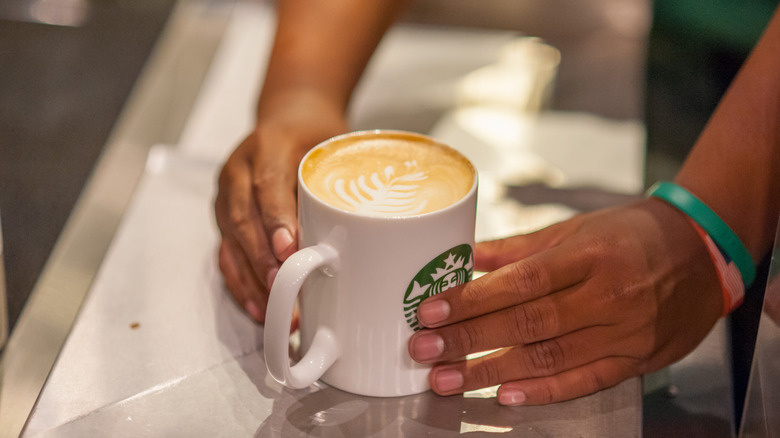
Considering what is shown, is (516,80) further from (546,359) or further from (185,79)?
(546,359)

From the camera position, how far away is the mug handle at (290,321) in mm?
530

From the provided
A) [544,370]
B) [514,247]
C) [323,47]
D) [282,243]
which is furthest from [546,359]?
[323,47]

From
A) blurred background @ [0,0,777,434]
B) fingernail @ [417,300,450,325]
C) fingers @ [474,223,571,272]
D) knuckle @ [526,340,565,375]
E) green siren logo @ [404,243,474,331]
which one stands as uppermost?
green siren logo @ [404,243,474,331]

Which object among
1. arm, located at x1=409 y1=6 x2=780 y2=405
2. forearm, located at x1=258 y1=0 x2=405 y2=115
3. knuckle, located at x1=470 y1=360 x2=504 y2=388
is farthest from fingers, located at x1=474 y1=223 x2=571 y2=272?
forearm, located at x1=258 y1=0 x2=405 y2=115

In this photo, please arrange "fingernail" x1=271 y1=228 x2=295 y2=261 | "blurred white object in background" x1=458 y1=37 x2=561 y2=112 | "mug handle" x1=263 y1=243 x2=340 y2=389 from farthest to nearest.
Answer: "blurred white object in background" x1=458 y1=37 x2=561 y2=112 → "fingernail" x1=271 y1=228 x2=295 y2=261 → "mug handle" x1=263 y1=243 x2=340 y2=389

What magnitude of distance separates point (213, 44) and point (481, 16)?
0.45 m

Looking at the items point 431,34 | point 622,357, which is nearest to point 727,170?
point 622,357

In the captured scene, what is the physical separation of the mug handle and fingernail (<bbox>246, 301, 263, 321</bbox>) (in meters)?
0.13

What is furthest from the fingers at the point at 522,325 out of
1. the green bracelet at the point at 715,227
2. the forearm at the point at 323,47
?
the forearm at the point at 323,47

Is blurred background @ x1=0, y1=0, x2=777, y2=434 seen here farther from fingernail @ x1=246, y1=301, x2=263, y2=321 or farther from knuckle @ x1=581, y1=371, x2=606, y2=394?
knuckle @ x1=581, y1=371, x2=606, y2=394

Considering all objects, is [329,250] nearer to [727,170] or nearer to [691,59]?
[727,170]

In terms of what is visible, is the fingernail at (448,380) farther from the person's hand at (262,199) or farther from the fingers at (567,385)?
the person's hand at (262,199)

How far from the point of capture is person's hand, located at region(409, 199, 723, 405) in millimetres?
592

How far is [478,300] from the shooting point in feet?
1.91
